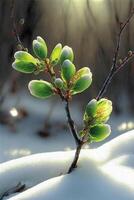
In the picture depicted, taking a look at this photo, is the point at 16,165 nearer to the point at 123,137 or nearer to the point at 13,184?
the point at 13,184

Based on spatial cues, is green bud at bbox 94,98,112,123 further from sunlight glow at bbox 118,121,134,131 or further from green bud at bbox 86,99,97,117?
sunlight glow at bbox 118,121,134,131

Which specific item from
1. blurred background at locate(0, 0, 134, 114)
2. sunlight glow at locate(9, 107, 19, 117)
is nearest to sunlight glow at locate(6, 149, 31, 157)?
sunlight glow at locate(9, 107, 19, 117)

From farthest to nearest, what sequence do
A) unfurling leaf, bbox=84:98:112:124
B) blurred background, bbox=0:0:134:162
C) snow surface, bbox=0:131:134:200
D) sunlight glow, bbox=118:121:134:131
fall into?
blurred background, bbox=0:0:134:162 → sunlight glow, bbox=118:121:134:131 → unfurling leaf, bbox=84:98:112:124 → snow surface, bbox=0:131:134:200

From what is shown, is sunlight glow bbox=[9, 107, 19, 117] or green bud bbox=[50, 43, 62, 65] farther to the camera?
sunlight glow bbox=[9, 107, 19, 117]

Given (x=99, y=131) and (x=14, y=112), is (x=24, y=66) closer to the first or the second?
(x=99, y=131)

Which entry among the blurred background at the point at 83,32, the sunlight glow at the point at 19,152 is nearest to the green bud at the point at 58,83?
the sunlight glow at the point at 19,152
